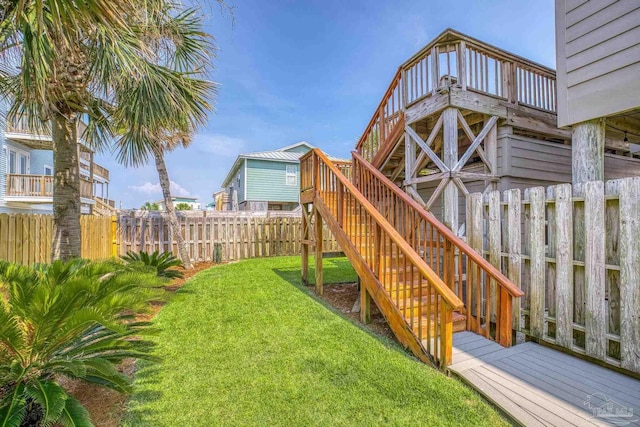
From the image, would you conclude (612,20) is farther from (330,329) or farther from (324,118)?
(324,118)

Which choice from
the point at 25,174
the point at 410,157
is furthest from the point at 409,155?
the point at 25,174

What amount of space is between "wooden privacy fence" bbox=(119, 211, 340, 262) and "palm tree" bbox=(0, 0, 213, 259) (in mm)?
3767

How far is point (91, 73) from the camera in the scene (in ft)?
13.4

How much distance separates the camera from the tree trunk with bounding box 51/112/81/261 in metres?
4.38

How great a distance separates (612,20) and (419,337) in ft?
15.2

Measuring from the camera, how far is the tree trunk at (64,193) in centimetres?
438

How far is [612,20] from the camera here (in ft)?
12.1

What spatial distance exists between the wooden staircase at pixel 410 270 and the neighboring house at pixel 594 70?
2268 millimetres

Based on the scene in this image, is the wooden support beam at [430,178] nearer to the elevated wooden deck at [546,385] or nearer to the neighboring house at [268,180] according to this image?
the elevated wooden deck at [546,385]

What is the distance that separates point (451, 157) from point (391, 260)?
2.71m

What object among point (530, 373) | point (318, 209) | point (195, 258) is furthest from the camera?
point (195, 258)

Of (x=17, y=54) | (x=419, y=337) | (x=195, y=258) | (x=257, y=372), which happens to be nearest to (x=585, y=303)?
(x=419, y=337)

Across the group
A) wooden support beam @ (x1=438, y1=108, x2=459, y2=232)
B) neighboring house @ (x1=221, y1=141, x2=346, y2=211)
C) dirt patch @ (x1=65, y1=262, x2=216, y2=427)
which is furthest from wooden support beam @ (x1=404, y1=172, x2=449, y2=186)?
neighboring house @ (x1=221, y1=141, x2=346, y2=211)

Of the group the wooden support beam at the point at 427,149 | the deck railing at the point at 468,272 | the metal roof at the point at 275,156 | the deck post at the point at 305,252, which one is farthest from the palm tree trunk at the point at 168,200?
the metal roof at the point at 275,156
